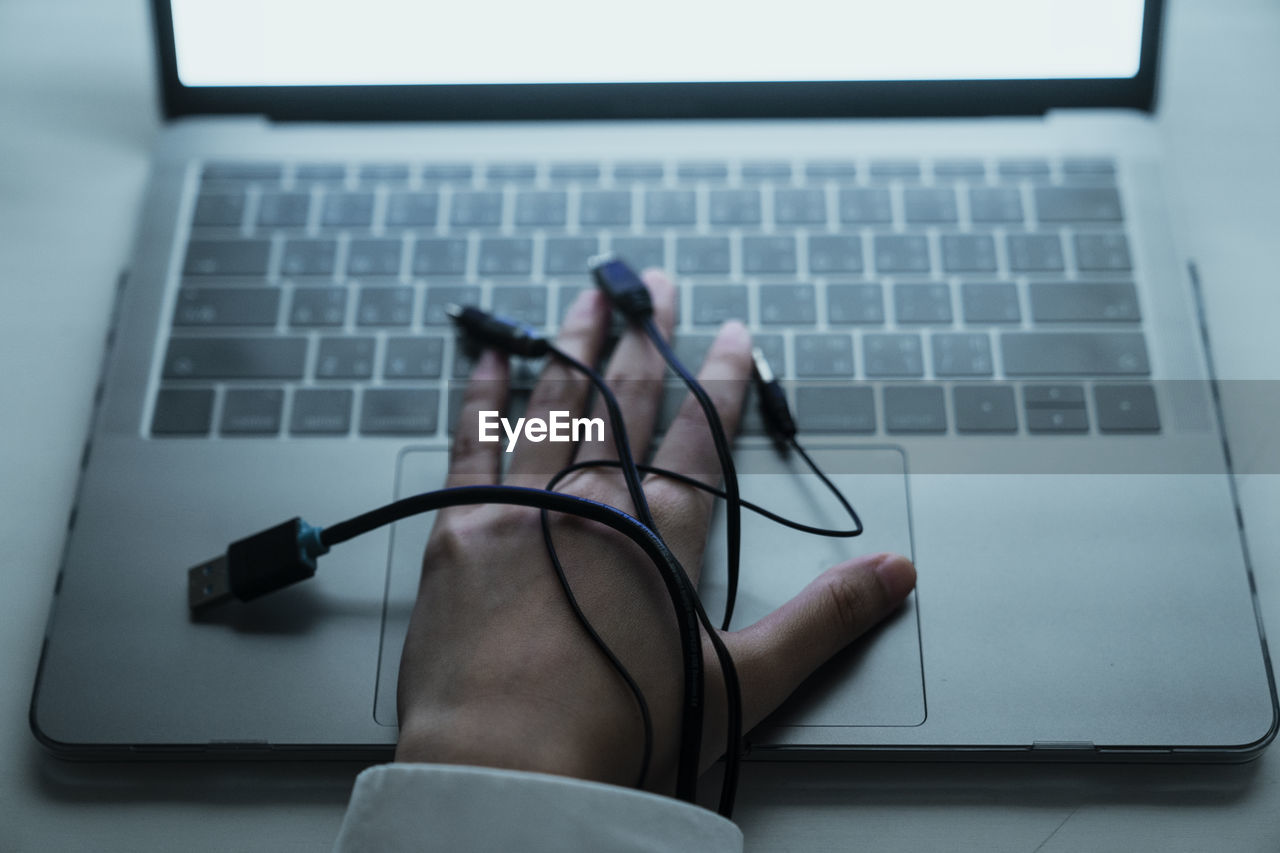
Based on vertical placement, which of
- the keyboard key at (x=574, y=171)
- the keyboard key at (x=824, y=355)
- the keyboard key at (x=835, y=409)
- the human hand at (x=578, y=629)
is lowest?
the human hand at (x=578, y=629)

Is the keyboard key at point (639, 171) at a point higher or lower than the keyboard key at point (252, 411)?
higher

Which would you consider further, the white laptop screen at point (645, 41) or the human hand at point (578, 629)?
the white laptop screen at point (645, 41)

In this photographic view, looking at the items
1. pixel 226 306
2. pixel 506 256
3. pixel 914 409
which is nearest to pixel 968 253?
pixel 914 409

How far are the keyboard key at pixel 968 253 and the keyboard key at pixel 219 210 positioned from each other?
561 mm

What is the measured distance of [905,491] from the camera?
62 cm

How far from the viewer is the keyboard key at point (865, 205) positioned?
0.73 m

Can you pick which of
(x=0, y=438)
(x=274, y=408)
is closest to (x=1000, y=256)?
(x=274, y=408)

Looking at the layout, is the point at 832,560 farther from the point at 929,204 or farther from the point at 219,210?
the point at 219,210

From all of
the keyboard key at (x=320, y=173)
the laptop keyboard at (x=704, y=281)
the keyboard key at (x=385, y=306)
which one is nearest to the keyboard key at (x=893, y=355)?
the laptop keyboard at (x=704, y=281)

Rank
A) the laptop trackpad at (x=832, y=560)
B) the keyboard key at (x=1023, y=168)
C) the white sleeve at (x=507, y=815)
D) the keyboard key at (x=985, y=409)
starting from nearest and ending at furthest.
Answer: the white sleeve at (x=507, y=815) → the laptop trackpad at (x=832, y=560) → the keyboard key at (x=985, y=409) → the keyboard key at (x=1023, y=168)

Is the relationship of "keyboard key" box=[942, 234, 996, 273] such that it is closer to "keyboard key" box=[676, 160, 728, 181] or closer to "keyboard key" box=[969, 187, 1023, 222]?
"keyboard key" box=[969, 187, 1023, 222]

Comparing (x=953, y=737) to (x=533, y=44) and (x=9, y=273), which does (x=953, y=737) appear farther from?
(x=9, y=273)

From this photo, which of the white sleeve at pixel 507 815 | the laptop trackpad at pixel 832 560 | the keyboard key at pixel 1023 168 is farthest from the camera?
the keyboard key at pixel 1023 168

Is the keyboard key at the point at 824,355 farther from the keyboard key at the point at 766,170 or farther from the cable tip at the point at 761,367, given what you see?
the keyboard key at the point at 766,170
